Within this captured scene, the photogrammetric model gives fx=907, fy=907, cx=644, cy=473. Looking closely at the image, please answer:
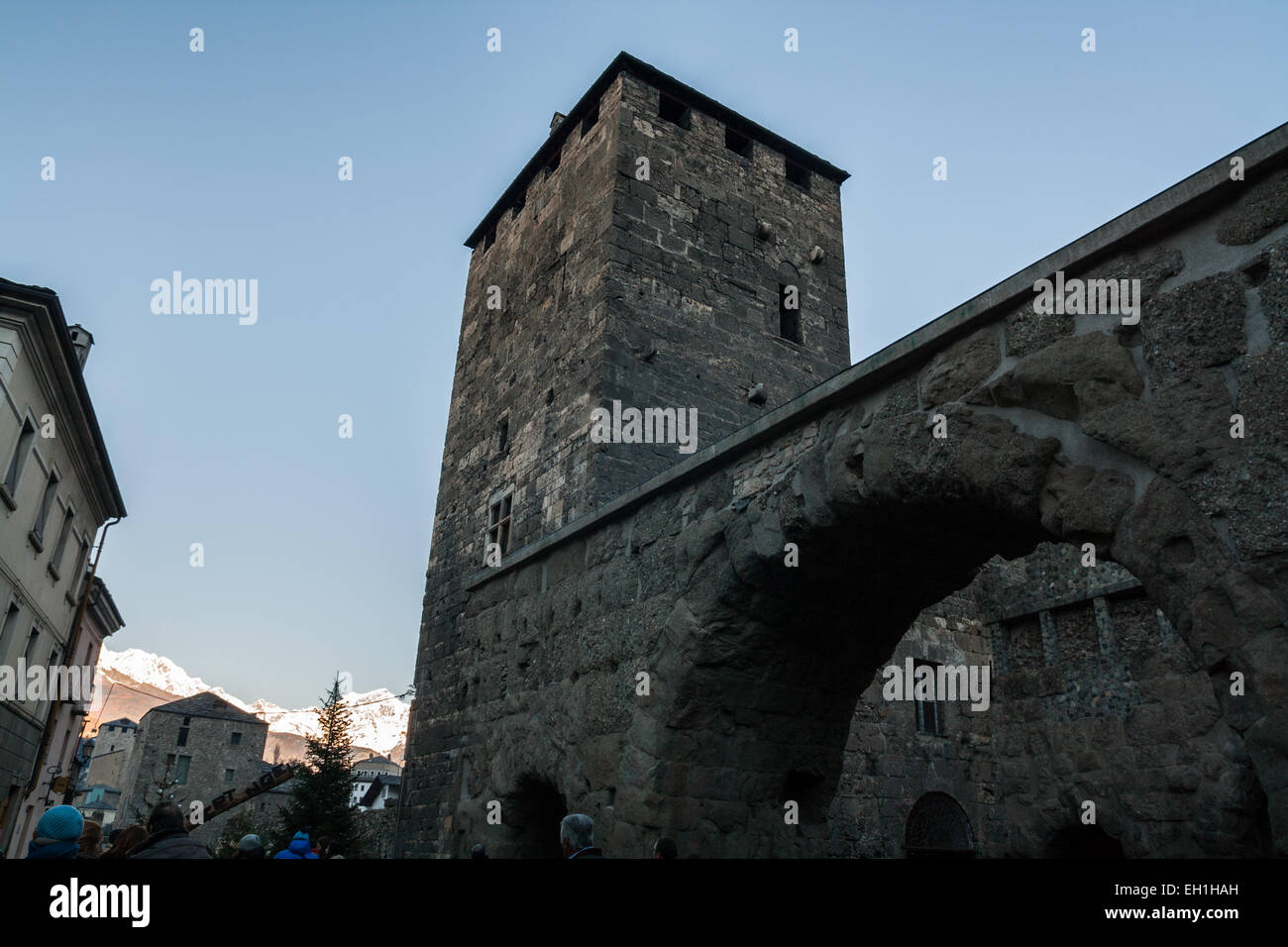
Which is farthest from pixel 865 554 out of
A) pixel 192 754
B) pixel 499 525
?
pixel 192 754

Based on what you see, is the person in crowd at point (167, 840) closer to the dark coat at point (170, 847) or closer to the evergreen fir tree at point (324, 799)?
the dark coat at point (170, 847)

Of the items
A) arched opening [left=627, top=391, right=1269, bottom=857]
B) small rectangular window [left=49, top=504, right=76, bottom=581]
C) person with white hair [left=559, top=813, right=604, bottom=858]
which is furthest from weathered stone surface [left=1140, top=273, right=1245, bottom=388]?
small rectangular window [left=49, top=504, right=76, bottom=581]

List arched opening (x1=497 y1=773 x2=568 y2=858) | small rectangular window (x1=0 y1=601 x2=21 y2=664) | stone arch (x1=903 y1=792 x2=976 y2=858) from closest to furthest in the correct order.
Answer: arched opening (x1=497 y1=773 x2=568 y2=858) → stone arch (x1=903 y1=792 x2=976 y2=858) → small rectangular window (x1=0 y1=601 x2=21 y2=664)

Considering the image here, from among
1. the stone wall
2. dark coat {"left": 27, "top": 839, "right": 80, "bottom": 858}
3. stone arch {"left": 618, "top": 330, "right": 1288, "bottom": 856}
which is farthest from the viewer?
the stone wall

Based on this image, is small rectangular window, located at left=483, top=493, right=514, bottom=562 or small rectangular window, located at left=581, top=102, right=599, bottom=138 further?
small rectangular window, located at left=581, top=102, right=599, bottom=138

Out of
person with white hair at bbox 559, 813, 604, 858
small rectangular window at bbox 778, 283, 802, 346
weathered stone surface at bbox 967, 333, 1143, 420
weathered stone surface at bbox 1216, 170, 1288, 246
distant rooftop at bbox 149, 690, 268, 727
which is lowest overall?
distant rooftop at bbox 149, 690, 268, 727

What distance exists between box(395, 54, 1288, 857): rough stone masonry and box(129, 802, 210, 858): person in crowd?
2.09 meters

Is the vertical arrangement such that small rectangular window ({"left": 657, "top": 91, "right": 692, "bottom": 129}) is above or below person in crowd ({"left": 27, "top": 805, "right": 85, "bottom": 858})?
above

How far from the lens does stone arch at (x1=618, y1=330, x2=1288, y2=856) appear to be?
8.69 feet

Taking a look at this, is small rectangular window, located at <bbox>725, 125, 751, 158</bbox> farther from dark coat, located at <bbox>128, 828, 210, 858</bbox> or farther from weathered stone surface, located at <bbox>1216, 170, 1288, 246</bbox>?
dark coat, located at <bbox>128, 828, 210, 858</bbox>

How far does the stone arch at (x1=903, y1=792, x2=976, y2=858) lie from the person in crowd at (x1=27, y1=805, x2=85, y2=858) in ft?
25.9

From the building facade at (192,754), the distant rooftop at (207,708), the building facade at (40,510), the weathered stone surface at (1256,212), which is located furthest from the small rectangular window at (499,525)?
the distant rooftop at (207,708)

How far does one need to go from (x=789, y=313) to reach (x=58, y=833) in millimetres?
11262
